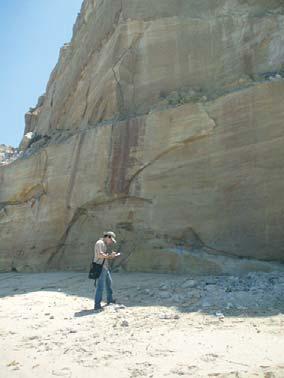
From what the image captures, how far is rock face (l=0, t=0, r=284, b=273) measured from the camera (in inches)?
436

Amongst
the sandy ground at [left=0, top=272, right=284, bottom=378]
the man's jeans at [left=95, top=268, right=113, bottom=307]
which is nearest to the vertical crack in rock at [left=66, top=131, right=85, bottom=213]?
the sandy ground at [left=0, top=272, right=284, bottom=378]

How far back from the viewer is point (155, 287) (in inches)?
389

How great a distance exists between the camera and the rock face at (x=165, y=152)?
11086 mm

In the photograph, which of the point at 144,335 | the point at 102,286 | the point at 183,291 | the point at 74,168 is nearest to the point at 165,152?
the point at 74,168

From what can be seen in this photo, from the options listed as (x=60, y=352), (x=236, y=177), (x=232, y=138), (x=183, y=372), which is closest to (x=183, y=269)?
(x=236, y=177)

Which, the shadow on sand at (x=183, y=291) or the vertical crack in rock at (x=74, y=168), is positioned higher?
the vertical crack in rock at (x=74, y=168)

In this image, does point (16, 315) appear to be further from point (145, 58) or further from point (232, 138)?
→ point (145, 58)

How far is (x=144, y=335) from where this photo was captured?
21.6ft

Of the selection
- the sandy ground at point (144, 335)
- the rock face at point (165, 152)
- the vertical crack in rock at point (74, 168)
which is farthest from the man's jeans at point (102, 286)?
the vertical crack in rock at point (74, 168)

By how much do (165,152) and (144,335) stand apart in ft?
22.2

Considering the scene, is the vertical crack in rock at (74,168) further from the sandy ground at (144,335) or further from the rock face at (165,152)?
the sandy ground at (144,335)

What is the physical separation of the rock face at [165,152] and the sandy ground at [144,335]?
198cm

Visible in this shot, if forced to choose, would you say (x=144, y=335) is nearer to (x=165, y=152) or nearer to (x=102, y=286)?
(x=102, y=286)

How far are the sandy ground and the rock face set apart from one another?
6.50ft
